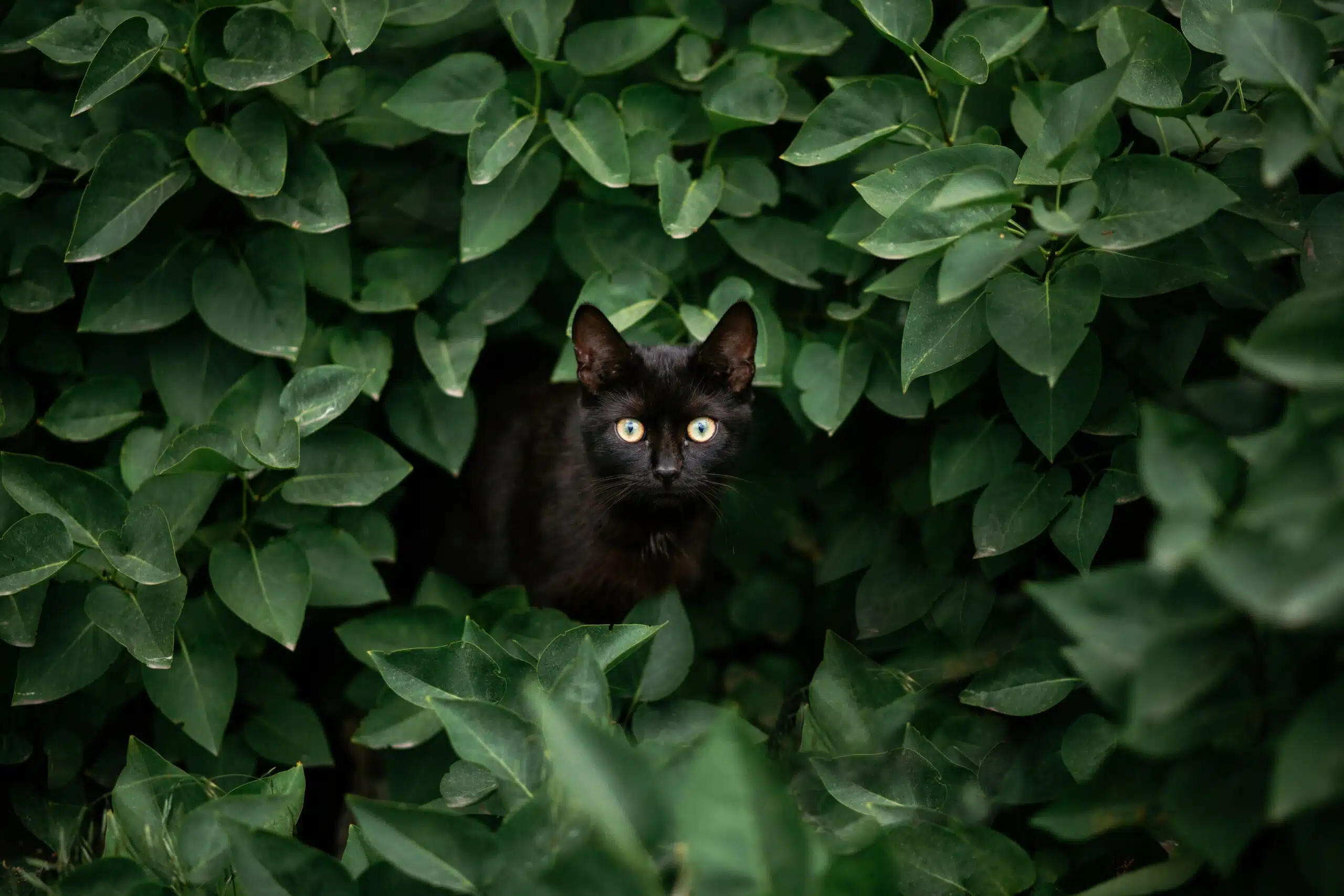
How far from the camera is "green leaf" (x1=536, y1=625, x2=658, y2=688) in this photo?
1731 millimetres

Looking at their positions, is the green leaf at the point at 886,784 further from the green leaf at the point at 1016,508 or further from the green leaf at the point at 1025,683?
the green leaf at the point at 1016,508

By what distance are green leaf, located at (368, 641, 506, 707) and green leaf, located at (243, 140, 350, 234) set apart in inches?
46.7

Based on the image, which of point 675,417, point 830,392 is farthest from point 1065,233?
point 675,417

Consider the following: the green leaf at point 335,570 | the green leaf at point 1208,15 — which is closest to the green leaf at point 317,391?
the green leaf at point 335,570

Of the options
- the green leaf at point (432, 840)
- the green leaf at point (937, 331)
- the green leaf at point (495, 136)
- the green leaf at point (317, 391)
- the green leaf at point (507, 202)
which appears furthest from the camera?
the green leaf at point (507, 202)

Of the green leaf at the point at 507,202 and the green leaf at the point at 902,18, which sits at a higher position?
the green leaf at the point at 902,18

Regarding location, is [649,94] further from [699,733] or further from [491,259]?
[699,733]

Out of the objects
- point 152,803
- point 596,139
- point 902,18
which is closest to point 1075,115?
point 902,18

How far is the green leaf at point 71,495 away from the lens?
207 centimetres

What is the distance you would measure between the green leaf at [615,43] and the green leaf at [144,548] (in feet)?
4.94

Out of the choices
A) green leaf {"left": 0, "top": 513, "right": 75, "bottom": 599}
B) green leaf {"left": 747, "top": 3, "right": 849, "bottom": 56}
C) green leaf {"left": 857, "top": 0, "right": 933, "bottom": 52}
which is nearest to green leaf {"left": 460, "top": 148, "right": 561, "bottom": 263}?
green leaf {"left": 747, "top": 3, "right": 849, "bottom": 56}

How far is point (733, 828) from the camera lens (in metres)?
1.07

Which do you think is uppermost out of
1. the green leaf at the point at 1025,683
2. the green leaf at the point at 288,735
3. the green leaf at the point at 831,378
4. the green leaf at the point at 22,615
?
the green leaf at the point at 831,378

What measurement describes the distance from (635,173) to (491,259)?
1.62 feet
